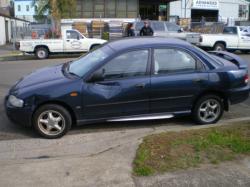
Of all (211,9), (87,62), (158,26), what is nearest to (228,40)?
(158,26)

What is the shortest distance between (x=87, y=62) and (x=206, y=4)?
46.2 m

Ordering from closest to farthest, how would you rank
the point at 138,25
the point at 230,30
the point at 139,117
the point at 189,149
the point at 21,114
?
the point at 189,149 < the point at 21,114 < the point at 139,117 < the point at 230,30 < the point at 138,25

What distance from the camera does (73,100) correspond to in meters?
6.23

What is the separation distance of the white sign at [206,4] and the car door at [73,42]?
31532 mm

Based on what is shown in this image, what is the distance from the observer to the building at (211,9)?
49.1 meters

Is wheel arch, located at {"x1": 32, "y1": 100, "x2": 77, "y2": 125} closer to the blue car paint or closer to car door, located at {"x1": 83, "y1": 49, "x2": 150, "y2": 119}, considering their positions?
the blue car paint

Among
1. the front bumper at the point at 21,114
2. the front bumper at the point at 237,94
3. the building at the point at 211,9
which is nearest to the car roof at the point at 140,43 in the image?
the front bumper at the point at 237,94

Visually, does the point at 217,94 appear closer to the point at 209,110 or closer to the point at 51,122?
the point at 209,110

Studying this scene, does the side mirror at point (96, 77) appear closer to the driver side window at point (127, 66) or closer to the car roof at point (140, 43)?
the driver side window at point (127, 66)

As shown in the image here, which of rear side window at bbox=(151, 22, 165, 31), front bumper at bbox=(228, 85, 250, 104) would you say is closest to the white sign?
rear side window at bbox=(151, 22, 165, 31)

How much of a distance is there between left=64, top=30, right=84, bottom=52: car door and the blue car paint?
45.3 feet

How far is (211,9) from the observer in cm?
5181

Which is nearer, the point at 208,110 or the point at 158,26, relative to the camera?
the point at 208,110

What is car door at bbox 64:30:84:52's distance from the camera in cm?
2078
